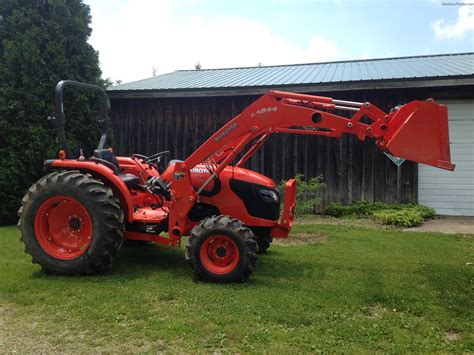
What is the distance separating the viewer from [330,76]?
10.7 metres

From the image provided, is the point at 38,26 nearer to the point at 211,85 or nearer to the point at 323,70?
the point at 211,85

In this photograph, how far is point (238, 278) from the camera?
4609 mm

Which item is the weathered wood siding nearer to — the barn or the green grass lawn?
the barn

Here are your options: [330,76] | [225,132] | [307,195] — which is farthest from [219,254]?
[330,76]

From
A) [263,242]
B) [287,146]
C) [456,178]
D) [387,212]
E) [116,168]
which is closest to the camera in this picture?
[116,168]

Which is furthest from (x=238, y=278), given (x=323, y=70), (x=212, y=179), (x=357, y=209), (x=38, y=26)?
(x=323, y=70)

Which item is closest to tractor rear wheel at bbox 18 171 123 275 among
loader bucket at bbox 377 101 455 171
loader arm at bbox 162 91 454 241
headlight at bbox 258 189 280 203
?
loader arm at bbox 162 91 454 241

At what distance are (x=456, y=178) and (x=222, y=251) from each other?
7410mm

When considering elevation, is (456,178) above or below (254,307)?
above

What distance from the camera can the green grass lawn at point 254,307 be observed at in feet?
10.8

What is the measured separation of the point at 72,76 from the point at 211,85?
3363 mm

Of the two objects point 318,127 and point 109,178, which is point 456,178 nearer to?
point 318,127

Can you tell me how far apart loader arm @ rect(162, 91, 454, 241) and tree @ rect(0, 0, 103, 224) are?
4859mm

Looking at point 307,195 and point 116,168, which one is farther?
point 307,195
